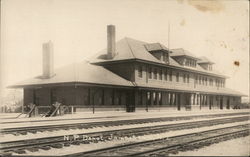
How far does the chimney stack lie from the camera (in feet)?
102

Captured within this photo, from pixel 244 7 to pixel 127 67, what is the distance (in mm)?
20968

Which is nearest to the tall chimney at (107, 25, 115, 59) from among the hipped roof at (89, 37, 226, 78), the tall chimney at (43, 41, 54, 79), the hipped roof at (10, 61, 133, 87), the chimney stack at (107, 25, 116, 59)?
the chimney stack at (107, 25, 116, 59)

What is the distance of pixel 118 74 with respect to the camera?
1289 inches

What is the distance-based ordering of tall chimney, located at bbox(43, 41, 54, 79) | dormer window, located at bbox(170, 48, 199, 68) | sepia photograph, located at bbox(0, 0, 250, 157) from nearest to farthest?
sepia photograph, located at bbox(0, 0, 250, 157) → tall chimney, located at bbox(43, 41, 54, 79) → dormer window, located at bbox(170, 48, 199, 68)

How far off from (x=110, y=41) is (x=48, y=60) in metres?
6.30

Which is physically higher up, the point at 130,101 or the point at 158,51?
the point at 158,51

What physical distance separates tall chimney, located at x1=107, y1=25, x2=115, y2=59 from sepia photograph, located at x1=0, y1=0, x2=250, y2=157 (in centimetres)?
10

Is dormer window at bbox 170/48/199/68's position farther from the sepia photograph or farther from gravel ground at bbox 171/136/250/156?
gravel ground at bbox 171/136/250/156

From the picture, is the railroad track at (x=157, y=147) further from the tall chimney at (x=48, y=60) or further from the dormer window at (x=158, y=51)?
the dormer window at (x=158, y=51)

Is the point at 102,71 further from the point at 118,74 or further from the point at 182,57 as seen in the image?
the point at 182,57

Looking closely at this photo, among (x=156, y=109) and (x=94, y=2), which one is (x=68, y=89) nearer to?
(x=156, y=109)

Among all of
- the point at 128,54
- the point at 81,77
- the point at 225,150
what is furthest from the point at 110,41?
the point at 225,150

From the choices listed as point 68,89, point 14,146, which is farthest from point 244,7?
point 68,89

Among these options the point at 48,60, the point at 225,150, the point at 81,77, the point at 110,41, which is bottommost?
the point at 225,150
